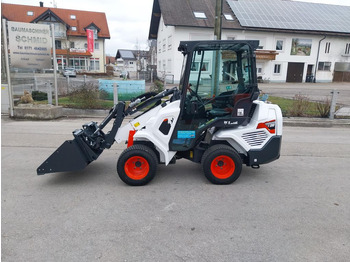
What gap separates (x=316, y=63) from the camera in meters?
31.9

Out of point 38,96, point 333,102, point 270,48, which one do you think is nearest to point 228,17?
point 270,48

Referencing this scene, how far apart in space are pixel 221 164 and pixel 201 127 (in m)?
0.68

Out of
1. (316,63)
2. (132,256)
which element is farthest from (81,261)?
(316,63)

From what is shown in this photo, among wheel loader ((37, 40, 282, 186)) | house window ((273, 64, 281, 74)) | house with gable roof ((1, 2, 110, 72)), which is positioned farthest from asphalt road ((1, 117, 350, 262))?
house with gable roof ((1, 2, 110, 72))

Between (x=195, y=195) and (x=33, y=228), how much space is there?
2.11 meters

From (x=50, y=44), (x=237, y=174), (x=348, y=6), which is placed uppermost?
(x=348, y=6)

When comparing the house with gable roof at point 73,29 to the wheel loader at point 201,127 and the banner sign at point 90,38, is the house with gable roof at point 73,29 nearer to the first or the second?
the banner sign at point 90,38

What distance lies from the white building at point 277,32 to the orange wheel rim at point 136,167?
23177mm

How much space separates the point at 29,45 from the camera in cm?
995

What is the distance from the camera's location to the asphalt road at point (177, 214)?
2.69 metres

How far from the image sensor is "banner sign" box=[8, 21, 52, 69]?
9.67 m

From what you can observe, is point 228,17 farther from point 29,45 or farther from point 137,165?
point 137,165

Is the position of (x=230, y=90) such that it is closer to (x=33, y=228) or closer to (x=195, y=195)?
(x=195, y=195)

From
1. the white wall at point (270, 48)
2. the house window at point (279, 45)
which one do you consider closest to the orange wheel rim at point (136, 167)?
the white wall at point (270, 48)
